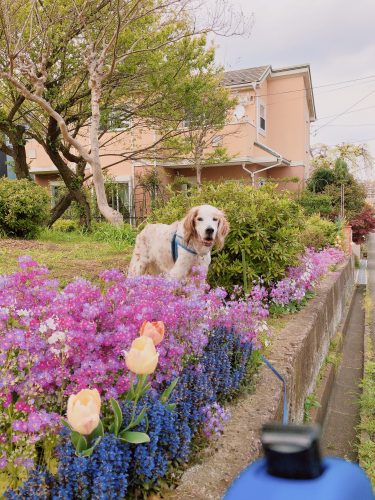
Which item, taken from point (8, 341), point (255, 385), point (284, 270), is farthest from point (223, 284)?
point (8, 341)

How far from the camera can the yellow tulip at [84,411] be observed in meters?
1.17

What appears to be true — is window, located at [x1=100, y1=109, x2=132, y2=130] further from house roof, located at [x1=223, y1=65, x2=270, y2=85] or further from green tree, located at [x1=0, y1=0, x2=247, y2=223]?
house roof, located at [x1=223, y1=65, x2=270, y2=85]

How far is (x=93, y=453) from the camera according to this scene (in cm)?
143

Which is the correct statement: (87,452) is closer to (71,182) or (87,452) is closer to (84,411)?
(84,411)

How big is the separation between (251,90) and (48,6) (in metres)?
12.0

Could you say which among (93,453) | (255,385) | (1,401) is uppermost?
(1,401)

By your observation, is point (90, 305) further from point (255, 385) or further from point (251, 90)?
point (251, 90)

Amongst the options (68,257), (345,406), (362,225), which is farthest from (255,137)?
(345,406)

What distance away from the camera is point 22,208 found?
1023 centimetres

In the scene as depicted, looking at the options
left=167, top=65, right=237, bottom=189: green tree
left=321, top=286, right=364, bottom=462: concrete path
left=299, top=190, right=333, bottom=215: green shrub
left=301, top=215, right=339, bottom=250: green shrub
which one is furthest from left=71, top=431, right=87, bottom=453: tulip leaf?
left=299, top=190, right=333, bottom=215: green shrub

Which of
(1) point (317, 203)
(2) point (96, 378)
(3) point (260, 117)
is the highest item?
(3) point (260, 117)

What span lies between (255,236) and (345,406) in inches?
84.9

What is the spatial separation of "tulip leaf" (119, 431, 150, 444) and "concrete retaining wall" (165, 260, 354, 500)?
0.35 metres

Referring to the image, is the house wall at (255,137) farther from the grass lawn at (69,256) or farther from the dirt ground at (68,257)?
the dirt ground at (68,257)
